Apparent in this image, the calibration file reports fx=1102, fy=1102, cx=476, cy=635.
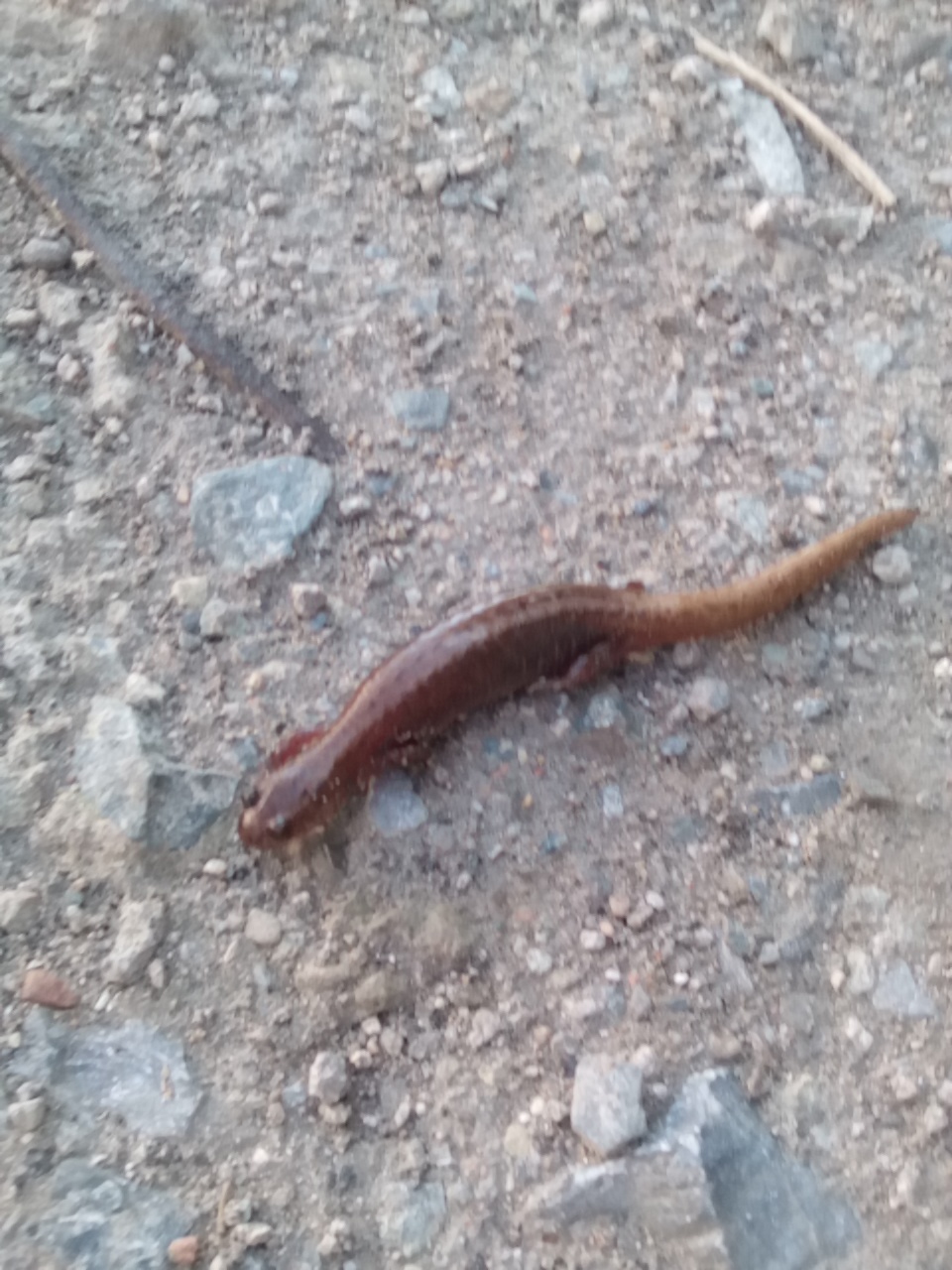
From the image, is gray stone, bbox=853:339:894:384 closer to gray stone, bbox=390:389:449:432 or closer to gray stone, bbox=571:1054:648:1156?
gray stone, bbox=390:389:449:432

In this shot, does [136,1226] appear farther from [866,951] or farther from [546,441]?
[546,441]

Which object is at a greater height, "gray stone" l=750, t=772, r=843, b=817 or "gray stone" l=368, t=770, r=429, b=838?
"gray stone" l=750, t=772, r=843, b=817

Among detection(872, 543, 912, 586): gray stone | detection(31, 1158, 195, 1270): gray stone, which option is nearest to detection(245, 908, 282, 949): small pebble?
detection(31, 1158, 195, 1270): gray stone

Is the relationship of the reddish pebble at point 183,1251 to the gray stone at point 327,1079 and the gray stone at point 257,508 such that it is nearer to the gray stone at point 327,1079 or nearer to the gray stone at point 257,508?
the gray stone at point 327,1079

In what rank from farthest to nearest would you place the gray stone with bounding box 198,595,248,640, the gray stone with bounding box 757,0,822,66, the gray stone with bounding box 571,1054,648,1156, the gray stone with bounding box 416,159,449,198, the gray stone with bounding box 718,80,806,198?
the gray stone with bounding box 757,0,822,66 < the gray stone with bounding box 718,80,806,198 < the gray stone with bounding box 416,159,449,198 < the gray stone with bounding box 198,595,248,640 < the gray stone with bounding box 571,1054,648,1156

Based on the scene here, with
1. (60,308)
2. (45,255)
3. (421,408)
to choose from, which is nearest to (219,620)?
(421,408)

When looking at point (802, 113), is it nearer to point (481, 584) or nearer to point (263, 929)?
point (481, 584)
